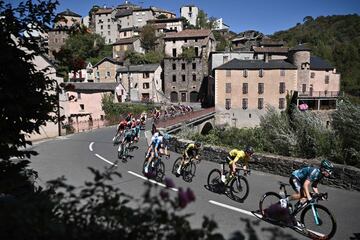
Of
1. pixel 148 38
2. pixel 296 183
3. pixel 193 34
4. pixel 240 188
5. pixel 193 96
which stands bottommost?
pixel 240 188

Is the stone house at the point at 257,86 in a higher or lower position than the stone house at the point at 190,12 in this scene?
lower

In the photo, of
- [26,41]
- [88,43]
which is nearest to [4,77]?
[26,41]

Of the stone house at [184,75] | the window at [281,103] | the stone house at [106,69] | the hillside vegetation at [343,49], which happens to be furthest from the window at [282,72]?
the stone house at [106,69]

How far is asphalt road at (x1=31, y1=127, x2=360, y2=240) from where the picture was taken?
7.50 m

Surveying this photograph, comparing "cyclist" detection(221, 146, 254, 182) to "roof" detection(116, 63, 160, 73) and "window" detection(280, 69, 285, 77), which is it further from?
"roof" detection(116, 63, 160, 73)

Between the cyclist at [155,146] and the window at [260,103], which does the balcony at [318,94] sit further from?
the cyclist at [155,146]

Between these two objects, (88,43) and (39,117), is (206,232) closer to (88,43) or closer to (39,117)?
(39,117)

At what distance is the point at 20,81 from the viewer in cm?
505

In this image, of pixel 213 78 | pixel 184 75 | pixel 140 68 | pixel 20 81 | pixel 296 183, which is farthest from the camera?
pixel 184 75

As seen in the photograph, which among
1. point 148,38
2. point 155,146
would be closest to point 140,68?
point 148,38

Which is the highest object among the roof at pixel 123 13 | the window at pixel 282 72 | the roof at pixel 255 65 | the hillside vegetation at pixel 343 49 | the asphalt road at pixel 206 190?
the roof at pixel 123 13

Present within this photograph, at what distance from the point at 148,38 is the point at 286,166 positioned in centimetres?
7561

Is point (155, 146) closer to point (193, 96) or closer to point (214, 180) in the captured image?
point (214, 180)

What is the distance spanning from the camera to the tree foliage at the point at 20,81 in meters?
4.91
